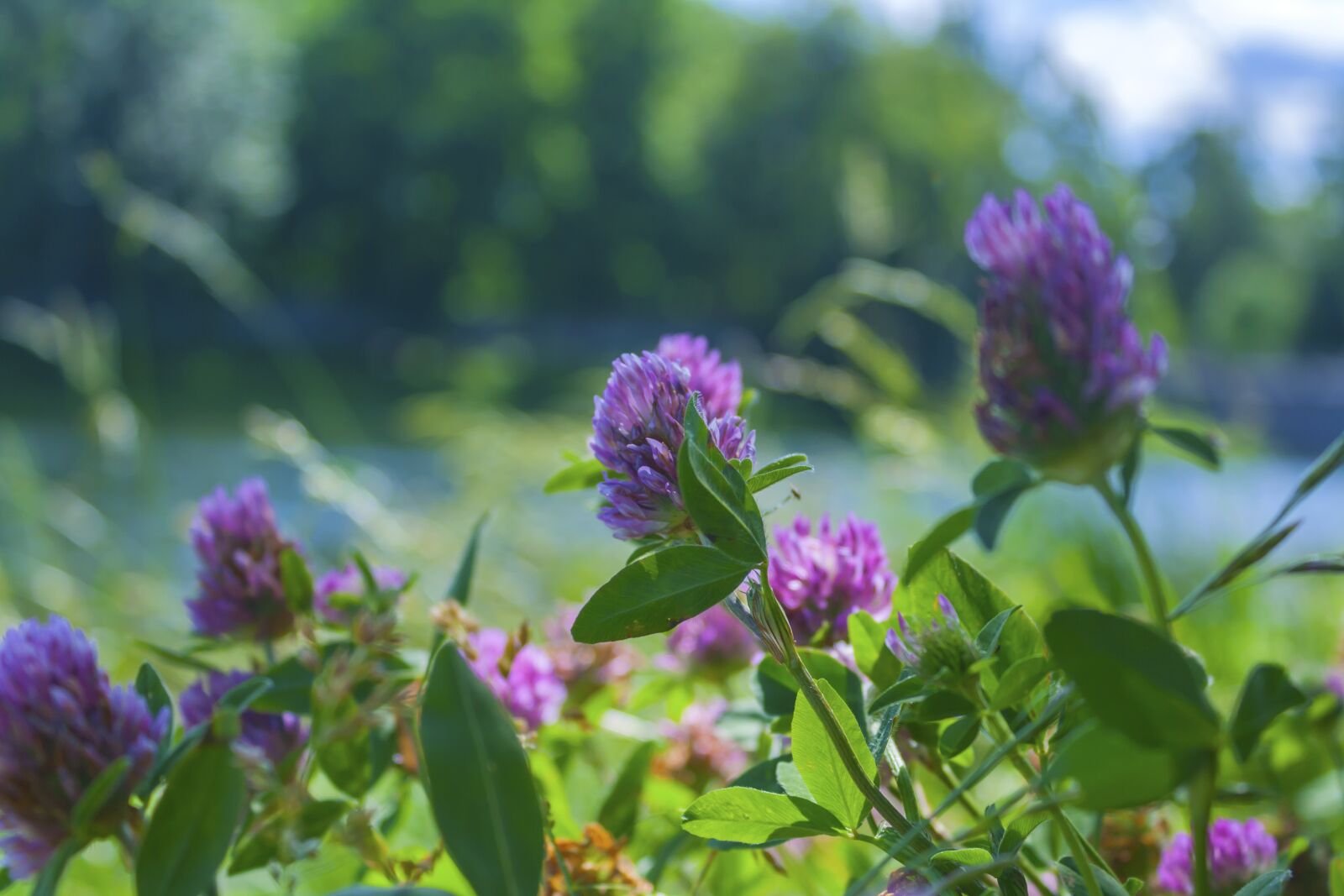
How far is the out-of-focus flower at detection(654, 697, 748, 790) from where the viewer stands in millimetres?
510

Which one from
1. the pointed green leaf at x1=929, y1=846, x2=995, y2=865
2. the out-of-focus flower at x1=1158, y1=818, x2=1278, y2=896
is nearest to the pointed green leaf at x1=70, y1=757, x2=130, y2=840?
the pointed green leaf at x1=929, y1=846, x2=995, y2=865

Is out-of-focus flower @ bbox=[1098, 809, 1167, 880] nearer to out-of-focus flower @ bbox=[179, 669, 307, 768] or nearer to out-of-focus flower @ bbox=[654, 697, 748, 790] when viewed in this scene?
out-of-focus flower @ bbox=[654, 697, 748, 790]

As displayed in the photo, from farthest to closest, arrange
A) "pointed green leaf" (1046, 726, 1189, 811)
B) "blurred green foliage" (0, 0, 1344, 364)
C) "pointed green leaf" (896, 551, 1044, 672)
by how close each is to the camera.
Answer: "blurred green foliage" (0, 0, 1344, 364) < "pointed green leaf" (896, 551, 1044, 672) < "pointed green leaf" (1046, 726, 1189, 811)

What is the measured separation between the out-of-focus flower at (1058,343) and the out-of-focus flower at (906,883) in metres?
0.12

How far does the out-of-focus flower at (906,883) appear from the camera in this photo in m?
0.27

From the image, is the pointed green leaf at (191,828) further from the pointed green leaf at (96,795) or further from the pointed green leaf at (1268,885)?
the pointed green leaf at (1268,885)

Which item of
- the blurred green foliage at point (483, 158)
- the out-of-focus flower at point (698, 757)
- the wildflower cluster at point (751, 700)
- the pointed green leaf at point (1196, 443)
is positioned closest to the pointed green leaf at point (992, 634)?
the wildflower cluster at point (751, 700)

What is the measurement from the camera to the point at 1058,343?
0.32 meters

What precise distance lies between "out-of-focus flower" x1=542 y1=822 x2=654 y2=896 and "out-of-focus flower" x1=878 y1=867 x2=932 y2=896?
10 cm

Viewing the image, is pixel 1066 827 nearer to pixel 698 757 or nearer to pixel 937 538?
pixel 937 538

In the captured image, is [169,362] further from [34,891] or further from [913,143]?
[34,891]

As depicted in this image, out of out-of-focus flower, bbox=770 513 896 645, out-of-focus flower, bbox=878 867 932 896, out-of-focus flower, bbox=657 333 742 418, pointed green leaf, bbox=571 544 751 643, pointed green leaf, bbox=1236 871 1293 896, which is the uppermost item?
out-of-focus flower, bbox=657 333 742 418

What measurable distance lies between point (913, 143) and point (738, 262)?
18.0 ft

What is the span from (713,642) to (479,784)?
254 mm
